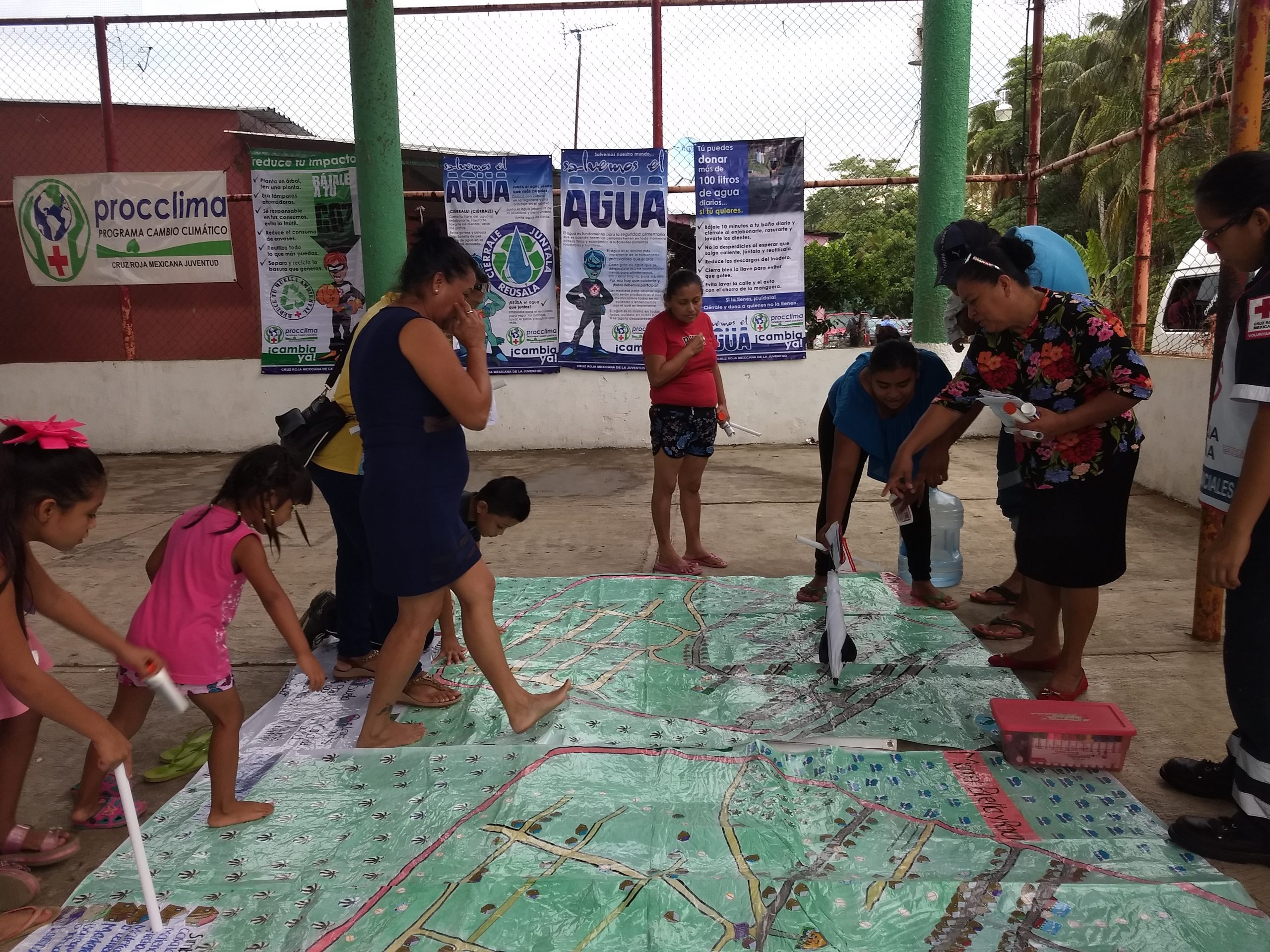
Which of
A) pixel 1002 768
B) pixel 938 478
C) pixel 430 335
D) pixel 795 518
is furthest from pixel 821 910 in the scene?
pixel 795 518

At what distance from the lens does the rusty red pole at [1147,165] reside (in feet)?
18.8

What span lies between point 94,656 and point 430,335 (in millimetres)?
2288

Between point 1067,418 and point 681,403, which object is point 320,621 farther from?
point 1067,418

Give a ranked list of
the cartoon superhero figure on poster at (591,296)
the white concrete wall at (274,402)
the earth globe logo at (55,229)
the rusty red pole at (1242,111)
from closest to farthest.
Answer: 1. the rusty red pole at (1242,111)
2. the cartoon superhero figure on poster at (591,296)
3. the earth globe logo at (55,229)
4. the white concrete wall at (274,402)

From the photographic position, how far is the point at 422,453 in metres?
2.60

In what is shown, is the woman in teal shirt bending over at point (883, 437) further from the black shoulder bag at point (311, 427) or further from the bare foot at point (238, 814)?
the bare foot at point (238, 814)

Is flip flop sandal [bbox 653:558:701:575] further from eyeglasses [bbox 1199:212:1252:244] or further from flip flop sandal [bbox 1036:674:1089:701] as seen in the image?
eyeglasses [bbox 1199:212:1252:244]

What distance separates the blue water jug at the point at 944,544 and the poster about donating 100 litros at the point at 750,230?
134 inches

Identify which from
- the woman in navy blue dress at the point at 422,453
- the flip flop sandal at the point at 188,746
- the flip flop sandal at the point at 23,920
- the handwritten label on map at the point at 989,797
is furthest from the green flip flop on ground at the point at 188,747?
the handwritten label on map at the point at 989,797

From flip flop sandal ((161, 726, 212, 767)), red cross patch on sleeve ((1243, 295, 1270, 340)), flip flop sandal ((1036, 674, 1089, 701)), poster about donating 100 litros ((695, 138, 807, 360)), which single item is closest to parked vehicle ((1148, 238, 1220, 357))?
poster about donating 100 litros ((695, 138, 807, 360))

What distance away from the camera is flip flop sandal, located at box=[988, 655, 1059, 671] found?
3330 mm

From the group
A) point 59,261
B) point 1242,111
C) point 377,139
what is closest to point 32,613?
point 1242,111

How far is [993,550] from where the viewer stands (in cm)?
495

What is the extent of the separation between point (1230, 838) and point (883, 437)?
78.0 inches
